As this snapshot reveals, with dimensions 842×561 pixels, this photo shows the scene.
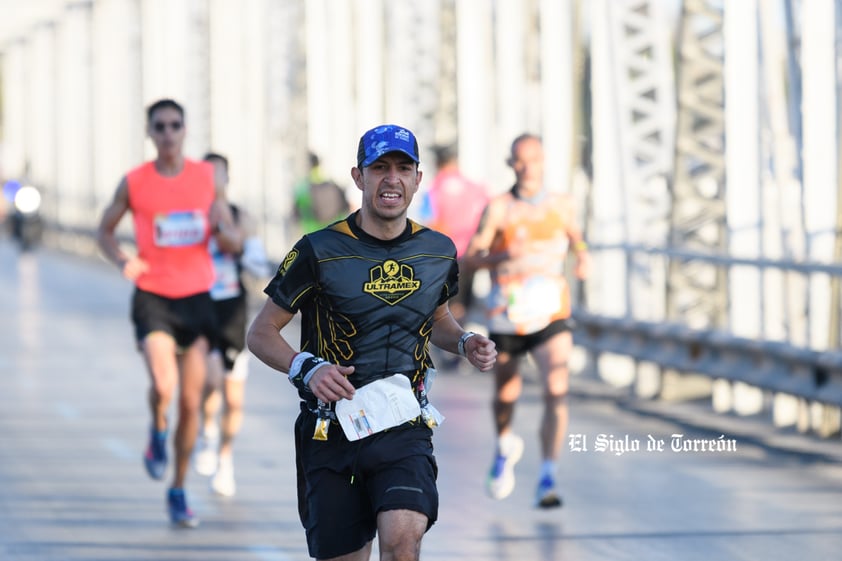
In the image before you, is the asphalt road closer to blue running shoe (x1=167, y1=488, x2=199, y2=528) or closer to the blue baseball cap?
blue running shoe (x1=167, y1=488, x2=199, y2=528)

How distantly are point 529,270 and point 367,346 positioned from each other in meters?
5.11

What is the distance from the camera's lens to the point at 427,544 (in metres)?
10.6

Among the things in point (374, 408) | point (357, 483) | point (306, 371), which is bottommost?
point (357, 483)

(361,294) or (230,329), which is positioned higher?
(361,294)

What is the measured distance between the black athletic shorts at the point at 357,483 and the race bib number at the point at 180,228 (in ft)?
15.5

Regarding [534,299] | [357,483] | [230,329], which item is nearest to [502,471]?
[534,299]

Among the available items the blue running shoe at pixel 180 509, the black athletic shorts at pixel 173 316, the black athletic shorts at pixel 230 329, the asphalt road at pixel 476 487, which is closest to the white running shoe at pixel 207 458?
the asphalt road at pixel 476 487

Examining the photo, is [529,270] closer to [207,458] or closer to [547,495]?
[547,495]

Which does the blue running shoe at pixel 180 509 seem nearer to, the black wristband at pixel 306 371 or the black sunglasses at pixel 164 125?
the black sunglasses at pixel 164 125

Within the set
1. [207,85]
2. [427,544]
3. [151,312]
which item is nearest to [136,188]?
[151,312]

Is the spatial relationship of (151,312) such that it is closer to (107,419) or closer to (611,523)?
(611,523)

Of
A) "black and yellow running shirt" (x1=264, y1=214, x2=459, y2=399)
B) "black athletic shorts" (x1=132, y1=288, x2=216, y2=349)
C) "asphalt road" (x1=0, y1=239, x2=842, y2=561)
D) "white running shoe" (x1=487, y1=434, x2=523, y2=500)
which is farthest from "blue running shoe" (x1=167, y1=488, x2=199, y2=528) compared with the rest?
"black and yellow running shirt" (x1=264, y1=214, x2=459, y2=399)

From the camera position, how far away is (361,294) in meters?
6.92

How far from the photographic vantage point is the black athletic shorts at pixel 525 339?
1196cm
